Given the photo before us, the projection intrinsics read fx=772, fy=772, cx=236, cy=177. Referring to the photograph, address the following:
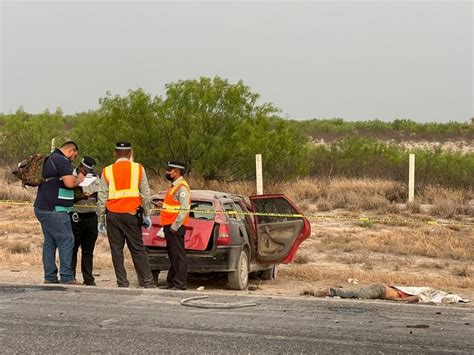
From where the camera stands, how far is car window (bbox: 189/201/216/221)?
11.4 m

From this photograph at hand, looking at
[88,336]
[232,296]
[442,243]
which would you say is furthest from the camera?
[442,243]

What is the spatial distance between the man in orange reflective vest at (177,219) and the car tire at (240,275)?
99 centimetres

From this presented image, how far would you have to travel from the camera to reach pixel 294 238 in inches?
484

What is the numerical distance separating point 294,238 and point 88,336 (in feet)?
19.5

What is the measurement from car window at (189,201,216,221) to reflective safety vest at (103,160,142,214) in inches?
52.8

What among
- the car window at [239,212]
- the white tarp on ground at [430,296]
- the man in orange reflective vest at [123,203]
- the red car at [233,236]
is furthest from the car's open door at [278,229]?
the man in orange reflective vest at [123,203]

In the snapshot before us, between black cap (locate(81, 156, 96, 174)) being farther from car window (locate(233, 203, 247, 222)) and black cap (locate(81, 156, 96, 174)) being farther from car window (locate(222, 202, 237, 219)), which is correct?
car window (locate(233, 203, 247, 222))

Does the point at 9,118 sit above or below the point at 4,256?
above

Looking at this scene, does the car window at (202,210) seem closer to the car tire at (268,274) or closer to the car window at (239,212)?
the car window at (239,212)

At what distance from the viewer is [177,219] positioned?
419 inches

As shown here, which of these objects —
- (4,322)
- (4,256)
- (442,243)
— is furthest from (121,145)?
(442,243)

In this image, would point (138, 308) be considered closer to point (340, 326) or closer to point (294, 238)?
point (340, 326)

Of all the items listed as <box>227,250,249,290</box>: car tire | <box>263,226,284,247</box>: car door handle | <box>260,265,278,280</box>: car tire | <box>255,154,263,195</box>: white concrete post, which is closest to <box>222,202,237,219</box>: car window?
<box>227,250,249,290</box>: car tire

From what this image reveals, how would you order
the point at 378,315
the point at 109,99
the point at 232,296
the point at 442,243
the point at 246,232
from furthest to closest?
1. the point at 109,99
2. the point at 442,243
3. the point at 246,232
4. the point at 232,296
5. the point at 378,315
